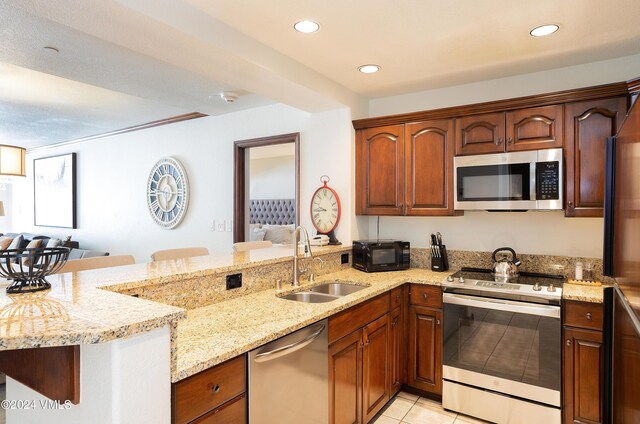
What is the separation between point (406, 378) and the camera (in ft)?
9.22

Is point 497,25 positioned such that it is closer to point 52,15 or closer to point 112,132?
point 52,15

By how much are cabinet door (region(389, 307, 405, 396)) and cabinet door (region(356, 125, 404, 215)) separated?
87 centimetres

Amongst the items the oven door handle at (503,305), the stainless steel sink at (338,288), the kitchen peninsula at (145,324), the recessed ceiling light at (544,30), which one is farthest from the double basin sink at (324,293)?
the recessed ceiling light at (544,30)

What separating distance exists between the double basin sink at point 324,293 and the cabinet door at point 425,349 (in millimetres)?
502

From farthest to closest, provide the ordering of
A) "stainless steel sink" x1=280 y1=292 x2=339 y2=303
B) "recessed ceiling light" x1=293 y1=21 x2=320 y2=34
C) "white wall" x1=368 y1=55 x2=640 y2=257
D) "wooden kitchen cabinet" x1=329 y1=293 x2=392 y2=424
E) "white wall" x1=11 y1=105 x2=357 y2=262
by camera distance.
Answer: "white wall" x1=11 y1=105 x2=357 y2=262, "white wall" x1=368 y1=55 x2=640 y2=257, "stainless steel sink" x1=280 y1=292 x2=339 y2=303, "recessed ceiling light" x1=293 y1=21 x2=320 y2=34, "wooden kitchen cabinet" x1=329 y1=293 x2=392 y2=424

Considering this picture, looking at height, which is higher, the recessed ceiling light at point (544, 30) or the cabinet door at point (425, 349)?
the recessed ceiling light at point (544, 30)

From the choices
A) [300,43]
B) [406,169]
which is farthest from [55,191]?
[406,169]

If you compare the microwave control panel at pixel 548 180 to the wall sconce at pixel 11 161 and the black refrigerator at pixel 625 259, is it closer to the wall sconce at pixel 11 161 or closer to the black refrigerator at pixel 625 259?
the black refrigerator at pixel 625 259

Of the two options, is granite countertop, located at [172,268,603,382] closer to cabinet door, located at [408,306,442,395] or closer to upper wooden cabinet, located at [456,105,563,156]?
cabinet door, located at [408,306,442,395]

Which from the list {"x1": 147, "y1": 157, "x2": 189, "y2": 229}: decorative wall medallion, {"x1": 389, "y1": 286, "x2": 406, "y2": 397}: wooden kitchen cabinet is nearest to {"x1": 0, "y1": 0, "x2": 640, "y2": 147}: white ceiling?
{"x1": 147, "y1": 157, "x2": 189, "y2": 229}: decorative wall medallion

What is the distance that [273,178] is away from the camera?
24.5ft

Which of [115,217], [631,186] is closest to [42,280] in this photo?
[631,186]

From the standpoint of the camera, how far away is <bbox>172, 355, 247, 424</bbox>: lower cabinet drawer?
1198mm

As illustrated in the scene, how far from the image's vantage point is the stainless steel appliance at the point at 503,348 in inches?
90.7
